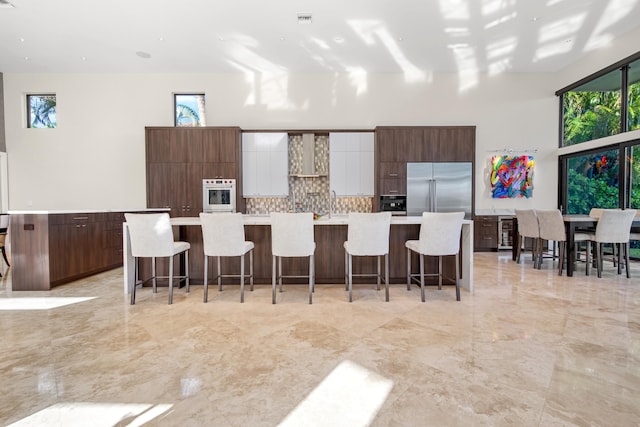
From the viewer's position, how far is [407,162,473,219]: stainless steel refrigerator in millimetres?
6273

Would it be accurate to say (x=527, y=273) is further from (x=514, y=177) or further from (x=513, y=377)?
(x=513, y=377)

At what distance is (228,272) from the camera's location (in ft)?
13.1

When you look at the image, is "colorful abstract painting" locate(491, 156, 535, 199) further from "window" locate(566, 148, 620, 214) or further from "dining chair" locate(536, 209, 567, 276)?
"dining chair" locate(536, 209, 567, 276)

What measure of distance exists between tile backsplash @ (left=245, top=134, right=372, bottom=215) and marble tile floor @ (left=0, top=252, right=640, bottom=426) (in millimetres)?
3385

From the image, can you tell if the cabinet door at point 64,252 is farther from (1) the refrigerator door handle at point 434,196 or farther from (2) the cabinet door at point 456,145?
(2) the cabinet door at point 456,145

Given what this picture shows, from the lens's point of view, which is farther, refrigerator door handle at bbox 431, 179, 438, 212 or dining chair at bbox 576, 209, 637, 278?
refrigerator door handle at bbox 431, 179, 438, 212

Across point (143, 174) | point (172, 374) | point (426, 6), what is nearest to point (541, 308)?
point (172, 374)

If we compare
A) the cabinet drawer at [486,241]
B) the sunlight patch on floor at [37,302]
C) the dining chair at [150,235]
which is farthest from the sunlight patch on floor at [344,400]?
the cabinet drawer at [486,241]

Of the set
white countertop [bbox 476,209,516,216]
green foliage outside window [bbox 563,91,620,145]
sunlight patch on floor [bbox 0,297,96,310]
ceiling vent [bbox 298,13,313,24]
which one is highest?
ceiling vent [bbox 298,13,313,24]

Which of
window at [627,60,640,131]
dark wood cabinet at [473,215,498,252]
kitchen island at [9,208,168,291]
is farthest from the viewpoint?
dark wood cabinet at [473,215,498,252]

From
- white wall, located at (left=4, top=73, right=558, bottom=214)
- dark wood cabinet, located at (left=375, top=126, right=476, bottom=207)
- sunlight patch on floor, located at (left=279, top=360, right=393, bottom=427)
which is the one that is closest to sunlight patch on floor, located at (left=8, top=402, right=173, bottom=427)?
sunlight patch on floor, located at (left=279, top=360, right=393, bottom=427)

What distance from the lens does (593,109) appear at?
20.4 ft

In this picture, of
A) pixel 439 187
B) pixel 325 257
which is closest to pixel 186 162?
pixel 325 257

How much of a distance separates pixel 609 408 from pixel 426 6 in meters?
4.89
